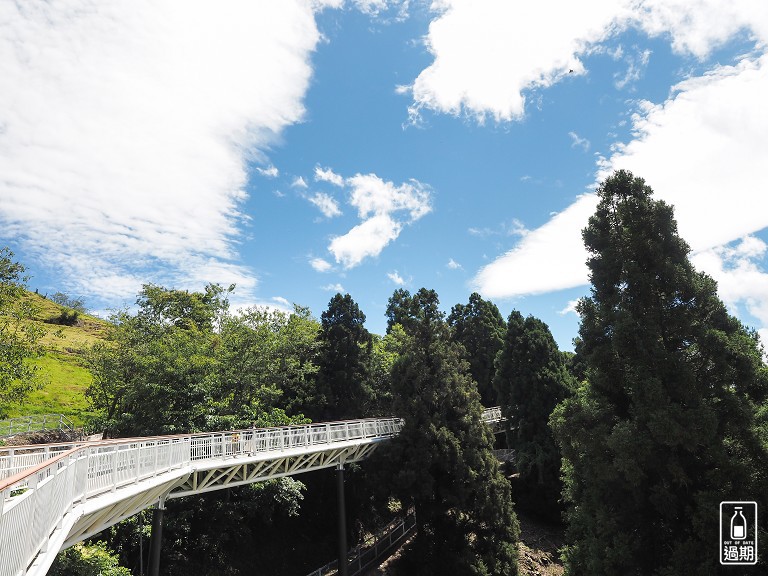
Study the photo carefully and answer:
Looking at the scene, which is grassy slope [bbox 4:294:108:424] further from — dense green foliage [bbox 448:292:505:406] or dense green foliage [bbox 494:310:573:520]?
dense green foliage [bbox 448:292:505:406]

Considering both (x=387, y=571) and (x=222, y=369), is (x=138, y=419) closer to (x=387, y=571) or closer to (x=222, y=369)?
(x=222, y=369)

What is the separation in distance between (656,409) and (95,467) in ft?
37.9

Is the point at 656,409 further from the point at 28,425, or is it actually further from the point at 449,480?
the point at 28,425

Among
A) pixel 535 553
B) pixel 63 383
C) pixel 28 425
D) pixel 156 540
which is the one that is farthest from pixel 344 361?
pixel 63 383

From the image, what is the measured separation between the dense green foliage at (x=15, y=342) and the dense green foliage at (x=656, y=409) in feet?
61.9

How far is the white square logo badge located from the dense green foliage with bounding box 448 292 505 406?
89.7 ft

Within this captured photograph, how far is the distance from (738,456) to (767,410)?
214cm

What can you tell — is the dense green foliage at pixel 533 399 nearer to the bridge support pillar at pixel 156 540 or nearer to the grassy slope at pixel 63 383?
the bridge support pillar at pixel 156 540

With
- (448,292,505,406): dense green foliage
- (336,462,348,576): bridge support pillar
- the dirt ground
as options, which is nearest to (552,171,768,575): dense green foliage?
(336,462,348,576): bridge support pillar

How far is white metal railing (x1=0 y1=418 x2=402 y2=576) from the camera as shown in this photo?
11.4 ft

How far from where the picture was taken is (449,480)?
18109mm

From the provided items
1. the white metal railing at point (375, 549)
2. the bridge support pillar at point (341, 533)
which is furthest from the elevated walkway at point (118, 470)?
the white metal railing at point (375, 549)

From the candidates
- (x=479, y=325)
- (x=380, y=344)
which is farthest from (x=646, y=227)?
(x=479, y=325)

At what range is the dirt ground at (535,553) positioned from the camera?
60.0 ft
